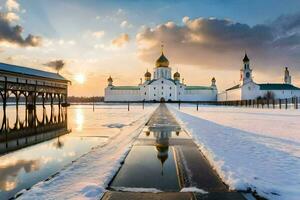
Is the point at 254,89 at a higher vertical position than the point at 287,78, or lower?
lower

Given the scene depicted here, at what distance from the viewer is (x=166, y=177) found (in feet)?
19.6

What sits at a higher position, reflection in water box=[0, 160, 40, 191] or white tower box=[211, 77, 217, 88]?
white tower box=[211, 77, 217, 88]

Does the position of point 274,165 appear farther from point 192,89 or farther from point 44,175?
point 192,89

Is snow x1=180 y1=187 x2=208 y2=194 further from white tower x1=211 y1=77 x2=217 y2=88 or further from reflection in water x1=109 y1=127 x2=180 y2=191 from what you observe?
white tower x1=211 y1=77 x2=217 y2=88

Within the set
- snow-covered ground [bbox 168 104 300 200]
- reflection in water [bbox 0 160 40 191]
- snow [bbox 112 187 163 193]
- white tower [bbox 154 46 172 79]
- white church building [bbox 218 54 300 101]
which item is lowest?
reflection in water [bbox 0 160 40 191]

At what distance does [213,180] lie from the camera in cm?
579

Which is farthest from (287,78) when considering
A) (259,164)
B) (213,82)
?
(259,164)

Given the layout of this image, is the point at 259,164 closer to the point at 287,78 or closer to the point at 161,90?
the point at 161,90

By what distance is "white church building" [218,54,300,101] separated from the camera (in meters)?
Answer: 97.6

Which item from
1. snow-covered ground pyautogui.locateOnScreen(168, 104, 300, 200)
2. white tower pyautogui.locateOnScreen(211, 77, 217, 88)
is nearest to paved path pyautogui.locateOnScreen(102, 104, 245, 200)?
snow-covered ground pyautogui.locateOnScreen(168, 104, 300, 200)

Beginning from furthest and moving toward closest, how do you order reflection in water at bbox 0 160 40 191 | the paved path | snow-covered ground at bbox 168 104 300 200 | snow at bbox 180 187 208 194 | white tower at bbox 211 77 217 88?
white tower at bbox 211 77 217 88 < reflection in water at bbox 0 160 40 191 < snow-covered ground at bbox 168 104 300 200 < snow at bbox 180 187 208 194 < the paved path

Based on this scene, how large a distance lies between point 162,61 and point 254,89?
135 ft

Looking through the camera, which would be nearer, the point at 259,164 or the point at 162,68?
the point at 259,164

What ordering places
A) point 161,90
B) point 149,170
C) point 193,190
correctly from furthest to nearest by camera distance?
1. point 161,90
2. point 149,170
3. point 193,190
